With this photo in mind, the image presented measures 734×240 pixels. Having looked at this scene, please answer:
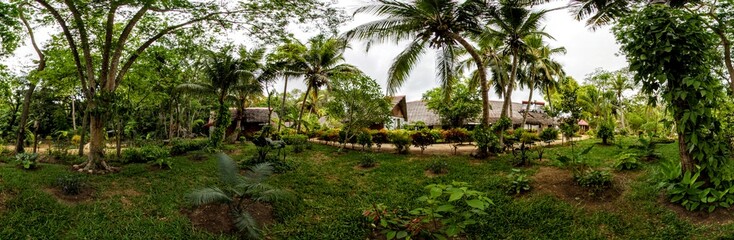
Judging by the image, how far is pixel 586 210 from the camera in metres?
5.51

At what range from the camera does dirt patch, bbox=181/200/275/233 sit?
17.7 feet

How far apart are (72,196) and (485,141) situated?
31.9 feet

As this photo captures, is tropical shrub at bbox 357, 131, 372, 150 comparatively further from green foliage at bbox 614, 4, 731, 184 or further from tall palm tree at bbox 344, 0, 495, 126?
green foliage at bbox 614, 4, 731, 184

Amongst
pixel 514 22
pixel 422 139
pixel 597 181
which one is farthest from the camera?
pixel 422 139

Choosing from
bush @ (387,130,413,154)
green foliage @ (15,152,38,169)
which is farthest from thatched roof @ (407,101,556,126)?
green foliage @ (15,152,38,169)

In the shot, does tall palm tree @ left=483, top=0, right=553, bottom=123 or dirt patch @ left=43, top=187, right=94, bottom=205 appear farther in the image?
tall palm tree @ left=483, top=0, right=553, bottom=123

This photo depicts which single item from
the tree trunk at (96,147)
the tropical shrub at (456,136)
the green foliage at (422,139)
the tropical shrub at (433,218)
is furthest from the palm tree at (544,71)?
the tree trunk at (96,147)

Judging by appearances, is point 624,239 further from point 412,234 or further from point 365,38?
point 365,38

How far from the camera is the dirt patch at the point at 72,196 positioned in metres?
5.95

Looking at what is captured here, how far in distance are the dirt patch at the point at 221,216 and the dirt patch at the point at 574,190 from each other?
16.1ft

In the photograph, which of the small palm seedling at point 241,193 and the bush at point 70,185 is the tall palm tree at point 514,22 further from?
the bush at point 70,185

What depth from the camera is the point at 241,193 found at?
5.69 m

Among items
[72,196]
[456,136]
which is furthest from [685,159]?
[456,136]

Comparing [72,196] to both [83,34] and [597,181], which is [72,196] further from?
[597,181]
